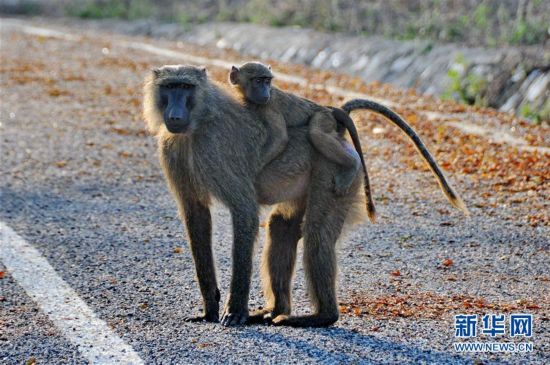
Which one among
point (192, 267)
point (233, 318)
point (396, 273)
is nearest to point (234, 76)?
point (192, 267)

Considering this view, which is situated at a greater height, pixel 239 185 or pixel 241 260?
pixel 239 185

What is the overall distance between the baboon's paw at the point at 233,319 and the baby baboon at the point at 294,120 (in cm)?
90

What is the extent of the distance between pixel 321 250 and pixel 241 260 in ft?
1.50

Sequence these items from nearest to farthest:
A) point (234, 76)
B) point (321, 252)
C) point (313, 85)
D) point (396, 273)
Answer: point (321, 252), point (234, 76), point (396, 273), point (313, 85)

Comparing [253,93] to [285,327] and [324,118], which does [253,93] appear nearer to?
[324,118]

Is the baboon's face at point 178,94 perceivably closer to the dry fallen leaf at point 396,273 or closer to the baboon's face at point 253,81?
the baboon's face at point 253,81

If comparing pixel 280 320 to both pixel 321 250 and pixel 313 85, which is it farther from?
pixel 313 85

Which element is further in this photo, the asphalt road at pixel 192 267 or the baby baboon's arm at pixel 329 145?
the baby baboon's arm at pixel 329 145

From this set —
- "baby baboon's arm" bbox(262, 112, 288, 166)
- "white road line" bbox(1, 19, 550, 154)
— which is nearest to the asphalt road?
"baby baboon's arm" bbox(262, 112, 288, 166)

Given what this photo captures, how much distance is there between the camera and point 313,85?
16.0m

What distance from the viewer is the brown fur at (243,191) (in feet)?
18.2

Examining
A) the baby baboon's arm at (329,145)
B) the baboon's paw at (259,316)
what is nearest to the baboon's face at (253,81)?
the baby baboon's arm at (329,145)

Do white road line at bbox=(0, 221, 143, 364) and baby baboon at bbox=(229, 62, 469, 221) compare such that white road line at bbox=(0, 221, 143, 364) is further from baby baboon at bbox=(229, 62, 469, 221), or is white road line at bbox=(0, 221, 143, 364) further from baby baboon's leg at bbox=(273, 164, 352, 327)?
baby baboon at bbox=(229, 62, 469, 221)

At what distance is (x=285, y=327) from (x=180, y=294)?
94 centimetres
